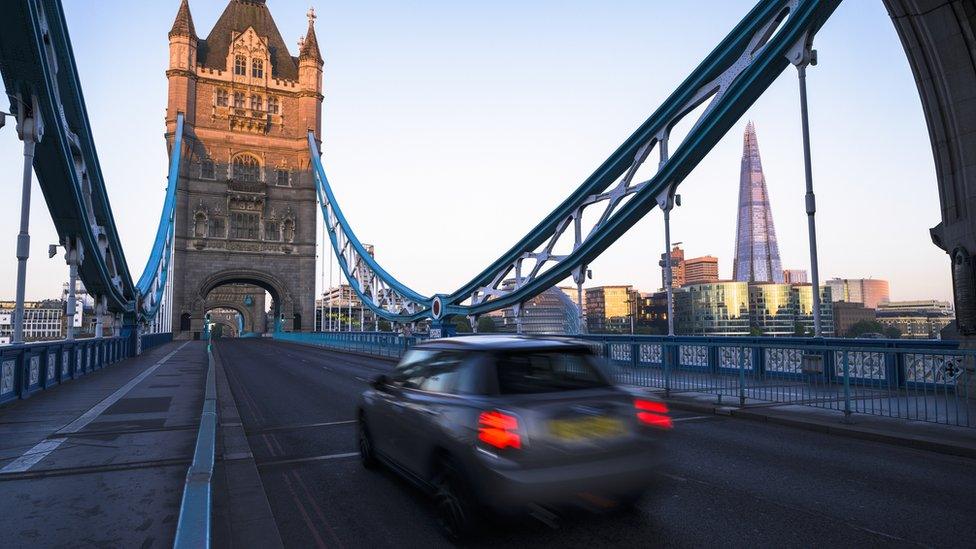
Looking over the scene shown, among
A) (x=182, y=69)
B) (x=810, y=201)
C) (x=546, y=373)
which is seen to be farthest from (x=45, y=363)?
(x=182, y=69)

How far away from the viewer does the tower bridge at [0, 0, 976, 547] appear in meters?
4.61

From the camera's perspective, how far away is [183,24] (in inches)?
2625

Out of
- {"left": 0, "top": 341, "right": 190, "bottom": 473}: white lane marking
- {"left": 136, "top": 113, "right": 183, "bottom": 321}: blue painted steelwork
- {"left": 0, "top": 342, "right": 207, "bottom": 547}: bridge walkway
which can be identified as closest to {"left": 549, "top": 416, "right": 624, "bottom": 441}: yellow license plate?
{"left": 0, "top": 342, "right": 207, "bottom": 547}: bridge walkway

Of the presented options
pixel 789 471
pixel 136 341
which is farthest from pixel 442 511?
pixel 136 341

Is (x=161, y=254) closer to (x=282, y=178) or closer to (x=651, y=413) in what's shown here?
(x=282, y=178)

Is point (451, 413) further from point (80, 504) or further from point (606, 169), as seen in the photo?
point (606, 169)

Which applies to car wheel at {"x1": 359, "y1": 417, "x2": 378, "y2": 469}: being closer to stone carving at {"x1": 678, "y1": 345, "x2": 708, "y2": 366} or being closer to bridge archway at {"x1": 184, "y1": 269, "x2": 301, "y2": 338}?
stone carving at {"x1": 678, "y1": 345, "x2": 708, "y2": 366}

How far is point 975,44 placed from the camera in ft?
37.6

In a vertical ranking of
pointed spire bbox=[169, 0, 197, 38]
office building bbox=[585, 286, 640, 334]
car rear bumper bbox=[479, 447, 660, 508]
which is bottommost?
car rear bumper bbox=[479, 447, 660, 508]

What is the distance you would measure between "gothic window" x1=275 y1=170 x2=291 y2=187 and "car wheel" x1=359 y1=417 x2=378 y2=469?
67843 millimetres

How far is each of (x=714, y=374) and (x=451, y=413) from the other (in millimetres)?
8591

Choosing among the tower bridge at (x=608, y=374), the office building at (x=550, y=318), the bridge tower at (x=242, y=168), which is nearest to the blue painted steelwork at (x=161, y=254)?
the bridge tower at (x=242, y=168)

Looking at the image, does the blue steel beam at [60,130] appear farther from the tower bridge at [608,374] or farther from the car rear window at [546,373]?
the car rear window at [546,373]

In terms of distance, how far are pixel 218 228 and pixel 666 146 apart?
56650mm
